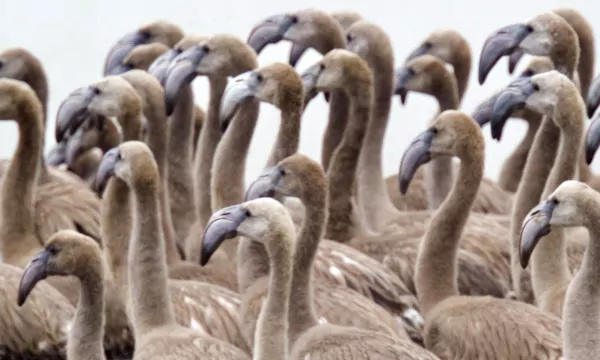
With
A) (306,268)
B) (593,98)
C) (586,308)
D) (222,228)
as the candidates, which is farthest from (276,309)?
(593,98)

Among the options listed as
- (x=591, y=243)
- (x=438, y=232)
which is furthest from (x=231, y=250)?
(x=591, y=243)

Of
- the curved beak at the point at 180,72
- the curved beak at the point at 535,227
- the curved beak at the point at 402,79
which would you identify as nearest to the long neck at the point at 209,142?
the curved beak at the point at 180,72

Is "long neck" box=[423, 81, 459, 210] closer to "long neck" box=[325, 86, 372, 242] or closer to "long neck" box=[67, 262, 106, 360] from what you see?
"long neck" box=[325, 86, 372, 242]

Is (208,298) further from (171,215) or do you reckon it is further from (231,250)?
(171,215)

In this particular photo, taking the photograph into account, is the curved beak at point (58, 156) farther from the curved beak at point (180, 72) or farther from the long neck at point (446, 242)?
the long neck at point (446, 242)

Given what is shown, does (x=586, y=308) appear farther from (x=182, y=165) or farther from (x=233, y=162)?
(x=182, y=165)

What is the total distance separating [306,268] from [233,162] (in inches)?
58.1

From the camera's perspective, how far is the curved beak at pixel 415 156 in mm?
7766

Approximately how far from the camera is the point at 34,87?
958cm

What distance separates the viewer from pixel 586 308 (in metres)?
6.34

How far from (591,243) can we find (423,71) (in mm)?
3000

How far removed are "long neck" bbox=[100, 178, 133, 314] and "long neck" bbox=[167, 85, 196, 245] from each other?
92cm

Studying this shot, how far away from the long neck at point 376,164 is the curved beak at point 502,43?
21.9 inches

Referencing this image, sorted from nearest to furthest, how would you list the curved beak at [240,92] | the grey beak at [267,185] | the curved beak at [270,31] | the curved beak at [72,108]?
the grey beak at [267,185] < the curved beak at [240,92] < the curved beak at [72,108] < the curved beak at [270,31]
